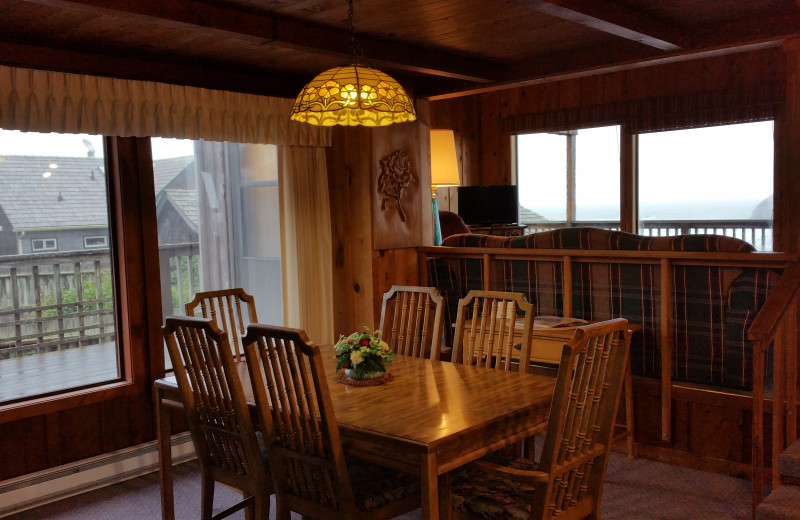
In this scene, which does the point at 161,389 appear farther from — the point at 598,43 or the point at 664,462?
the point at 598,43

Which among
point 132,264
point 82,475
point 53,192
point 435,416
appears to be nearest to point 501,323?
point 435,416

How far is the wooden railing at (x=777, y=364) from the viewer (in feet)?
9.40

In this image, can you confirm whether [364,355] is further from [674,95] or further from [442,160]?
[674,95]

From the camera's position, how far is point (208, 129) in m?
4.05

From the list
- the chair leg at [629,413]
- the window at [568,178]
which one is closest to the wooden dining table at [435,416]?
the chair leg at [629,413]

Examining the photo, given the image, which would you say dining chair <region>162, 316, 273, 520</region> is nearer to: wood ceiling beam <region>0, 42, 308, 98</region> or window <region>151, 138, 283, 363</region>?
window <region>151, 138, 283, 363</region>

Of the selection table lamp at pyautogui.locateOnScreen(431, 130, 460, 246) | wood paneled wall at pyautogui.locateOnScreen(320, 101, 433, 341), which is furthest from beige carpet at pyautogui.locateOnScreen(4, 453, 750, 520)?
table lamp at pyautogui.locateOnScreen(431, 130, 460, 246)

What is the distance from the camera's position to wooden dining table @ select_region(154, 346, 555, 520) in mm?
2107

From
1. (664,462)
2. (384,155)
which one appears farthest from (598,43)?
(664,462)

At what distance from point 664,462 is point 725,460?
317 millimetres

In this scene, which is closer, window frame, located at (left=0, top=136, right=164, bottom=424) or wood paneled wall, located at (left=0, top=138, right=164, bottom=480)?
wood paneled wall, located at (left=0, top=138, right=164, bottom=480)

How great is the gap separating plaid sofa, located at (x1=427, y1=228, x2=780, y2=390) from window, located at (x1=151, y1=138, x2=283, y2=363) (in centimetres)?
145

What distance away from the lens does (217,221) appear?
14.8 ft

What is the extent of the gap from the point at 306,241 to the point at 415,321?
1445 millimetres
